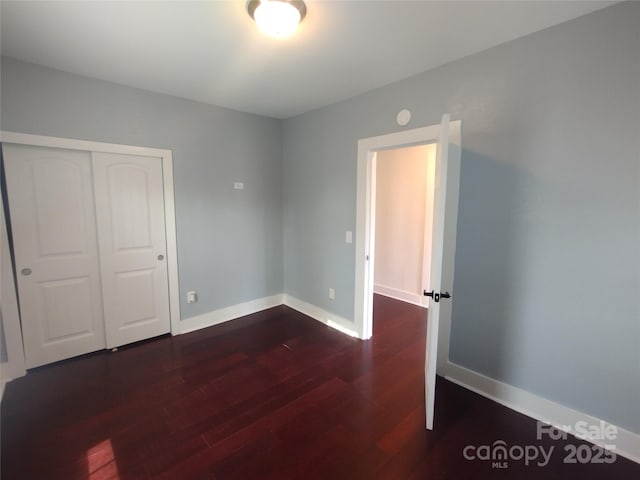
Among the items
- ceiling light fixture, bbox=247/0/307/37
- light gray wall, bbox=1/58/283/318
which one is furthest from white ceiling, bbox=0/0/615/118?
light gray wall, bbox=1/58/283/318

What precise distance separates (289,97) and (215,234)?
1.74m

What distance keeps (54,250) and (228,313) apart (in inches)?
70.8

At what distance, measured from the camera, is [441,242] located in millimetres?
1771

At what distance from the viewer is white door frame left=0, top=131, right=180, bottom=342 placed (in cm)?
238

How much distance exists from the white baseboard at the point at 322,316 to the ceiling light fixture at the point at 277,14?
274 cm

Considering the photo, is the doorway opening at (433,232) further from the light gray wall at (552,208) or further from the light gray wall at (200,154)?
the light gray wall at (200,154)

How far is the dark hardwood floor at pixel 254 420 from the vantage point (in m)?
1.61

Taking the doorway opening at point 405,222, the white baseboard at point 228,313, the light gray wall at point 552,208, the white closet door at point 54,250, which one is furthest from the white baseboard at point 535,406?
the white closet door at point 54,250

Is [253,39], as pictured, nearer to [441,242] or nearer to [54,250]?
[441,242]

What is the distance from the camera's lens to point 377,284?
4.79 meters

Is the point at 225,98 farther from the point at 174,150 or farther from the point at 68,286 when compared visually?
the point at 68,286

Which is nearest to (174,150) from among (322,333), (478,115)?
(322,333)

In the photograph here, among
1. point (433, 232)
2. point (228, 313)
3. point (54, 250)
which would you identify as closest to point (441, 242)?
point (433, 232)

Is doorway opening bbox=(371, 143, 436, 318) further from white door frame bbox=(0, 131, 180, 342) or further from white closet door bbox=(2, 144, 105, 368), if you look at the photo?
white closet door bbox=(2, 144, 105, 368)
